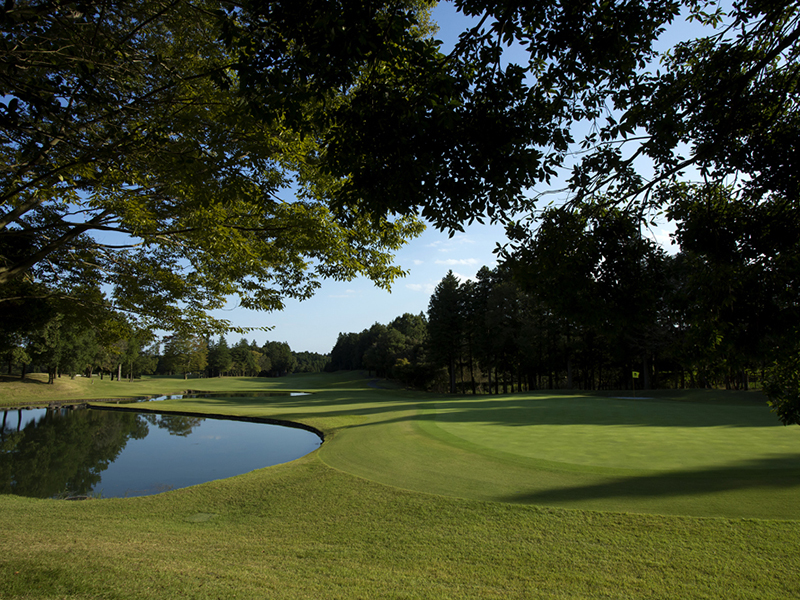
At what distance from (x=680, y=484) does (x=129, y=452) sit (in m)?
16.6

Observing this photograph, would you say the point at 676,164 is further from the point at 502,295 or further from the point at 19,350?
the point at 19,350

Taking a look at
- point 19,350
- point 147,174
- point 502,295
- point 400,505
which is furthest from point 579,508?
point 19,350

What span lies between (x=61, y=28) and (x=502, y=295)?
3743 centimetres

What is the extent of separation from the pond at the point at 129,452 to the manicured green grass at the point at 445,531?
104 inches

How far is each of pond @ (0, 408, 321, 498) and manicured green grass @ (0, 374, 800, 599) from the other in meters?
2.65

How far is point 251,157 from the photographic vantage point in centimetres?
564

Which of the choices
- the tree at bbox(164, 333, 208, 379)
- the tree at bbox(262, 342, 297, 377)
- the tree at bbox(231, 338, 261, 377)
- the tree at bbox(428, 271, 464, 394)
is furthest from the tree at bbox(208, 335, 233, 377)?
the tree at bbox(428, 271, 464, 394)

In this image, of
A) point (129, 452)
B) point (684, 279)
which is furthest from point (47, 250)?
point (684, 279)

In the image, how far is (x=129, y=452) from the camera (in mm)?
14898

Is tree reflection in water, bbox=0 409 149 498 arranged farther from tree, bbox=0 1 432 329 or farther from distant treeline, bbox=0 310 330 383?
tree, bbox=0 1 432 329

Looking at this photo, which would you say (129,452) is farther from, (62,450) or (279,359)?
(279,359)

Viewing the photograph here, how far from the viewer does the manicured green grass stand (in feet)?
13.3

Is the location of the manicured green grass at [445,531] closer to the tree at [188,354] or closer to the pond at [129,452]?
the pond at [129,452]

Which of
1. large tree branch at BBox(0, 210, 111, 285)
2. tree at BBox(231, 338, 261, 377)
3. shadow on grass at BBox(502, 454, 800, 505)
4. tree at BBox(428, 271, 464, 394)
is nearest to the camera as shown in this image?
shadow on grass at BBox(502, 454, 800, 505)
